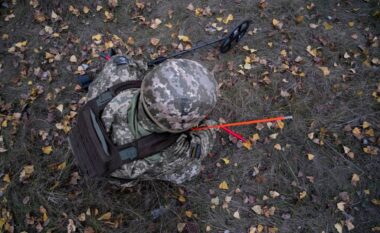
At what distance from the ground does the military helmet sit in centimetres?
199

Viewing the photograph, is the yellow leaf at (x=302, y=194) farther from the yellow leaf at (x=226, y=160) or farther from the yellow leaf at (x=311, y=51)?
the yellow leaf at (x=311, y=51)

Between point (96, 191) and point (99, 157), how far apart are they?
169 centimetres

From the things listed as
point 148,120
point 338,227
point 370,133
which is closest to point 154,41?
point 148,120

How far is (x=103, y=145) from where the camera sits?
8.61 feet

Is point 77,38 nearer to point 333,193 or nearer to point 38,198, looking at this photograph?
point 38,198

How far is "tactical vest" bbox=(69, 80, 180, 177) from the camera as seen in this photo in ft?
8.57

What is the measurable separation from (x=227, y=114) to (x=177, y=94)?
2314mm

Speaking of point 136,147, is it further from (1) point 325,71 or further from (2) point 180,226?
(1) point 325,71

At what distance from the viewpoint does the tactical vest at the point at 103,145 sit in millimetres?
2611

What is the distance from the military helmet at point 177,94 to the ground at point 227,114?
199cm

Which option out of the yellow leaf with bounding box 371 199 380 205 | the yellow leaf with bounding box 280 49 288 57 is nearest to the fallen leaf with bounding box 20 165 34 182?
the yellow leaf with bounding box 280 49 288 57

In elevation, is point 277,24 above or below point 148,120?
below

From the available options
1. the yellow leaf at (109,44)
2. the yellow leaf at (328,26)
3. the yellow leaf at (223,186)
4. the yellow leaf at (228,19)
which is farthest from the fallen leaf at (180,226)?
the yellow leaf at (328,26)

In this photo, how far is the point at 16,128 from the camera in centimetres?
432
